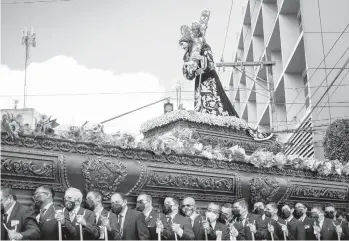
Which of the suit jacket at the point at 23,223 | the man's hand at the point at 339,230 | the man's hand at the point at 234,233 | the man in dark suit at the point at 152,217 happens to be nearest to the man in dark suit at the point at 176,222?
Result: the man in dark suit at the point at 152,217

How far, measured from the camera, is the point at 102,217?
7211 millimetres

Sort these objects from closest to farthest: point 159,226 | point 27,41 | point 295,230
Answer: point 159,226
point 295,230
point 27,41

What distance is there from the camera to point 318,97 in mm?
18047

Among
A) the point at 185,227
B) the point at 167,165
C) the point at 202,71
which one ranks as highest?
the point at 202,71

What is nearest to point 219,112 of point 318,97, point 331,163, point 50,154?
point 331,163

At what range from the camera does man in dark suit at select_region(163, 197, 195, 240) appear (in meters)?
7.59

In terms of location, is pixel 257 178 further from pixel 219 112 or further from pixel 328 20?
pixel 328 20

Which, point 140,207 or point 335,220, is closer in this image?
point 140,207

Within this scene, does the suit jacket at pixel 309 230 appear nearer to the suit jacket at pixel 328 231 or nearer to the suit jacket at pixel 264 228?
the suit jacket at pixel 328 231

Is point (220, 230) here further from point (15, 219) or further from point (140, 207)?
point (15, 219)

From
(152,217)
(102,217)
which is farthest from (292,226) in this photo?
(102,217)

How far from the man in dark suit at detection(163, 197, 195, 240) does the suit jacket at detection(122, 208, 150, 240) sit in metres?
0.40

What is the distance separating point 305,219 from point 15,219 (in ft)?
17.2

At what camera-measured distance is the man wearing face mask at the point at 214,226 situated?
8.05 metres
